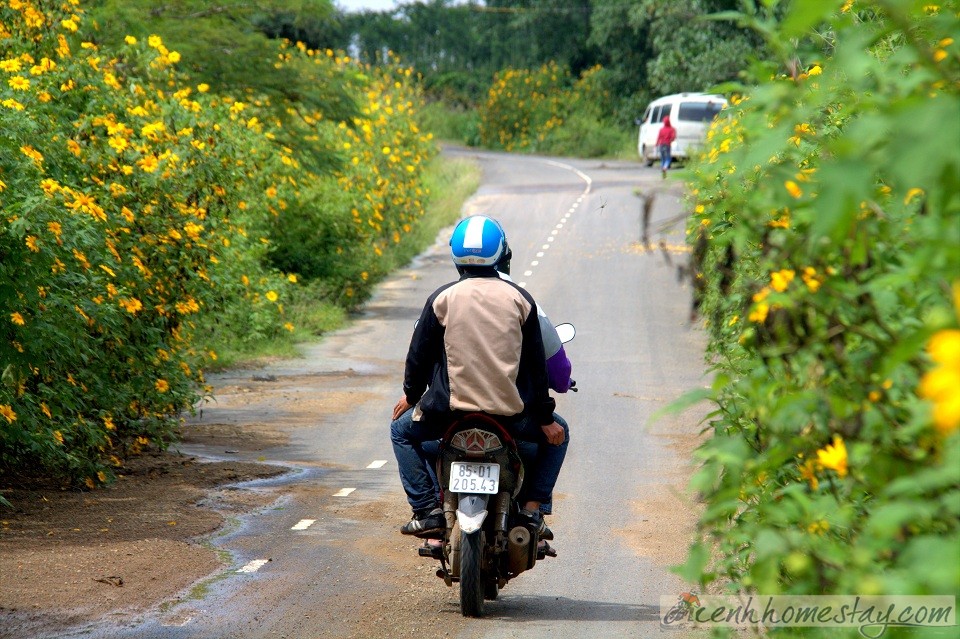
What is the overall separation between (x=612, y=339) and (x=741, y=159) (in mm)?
16529

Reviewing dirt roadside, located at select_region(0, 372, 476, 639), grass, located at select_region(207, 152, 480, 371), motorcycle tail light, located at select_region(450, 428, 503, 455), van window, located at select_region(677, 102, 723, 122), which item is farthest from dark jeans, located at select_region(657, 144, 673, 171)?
motorcycle tail light, located at select_region(450, 428, 503, 455)

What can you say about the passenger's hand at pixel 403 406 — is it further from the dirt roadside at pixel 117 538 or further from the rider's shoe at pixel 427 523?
the dirt roadside at pixel 117 538

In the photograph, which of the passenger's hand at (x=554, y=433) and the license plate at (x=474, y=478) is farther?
the passenger's hand at (x=554, y=433)

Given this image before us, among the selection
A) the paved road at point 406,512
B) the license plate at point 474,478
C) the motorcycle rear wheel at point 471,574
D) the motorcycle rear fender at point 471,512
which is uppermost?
the license plate at point 474,478

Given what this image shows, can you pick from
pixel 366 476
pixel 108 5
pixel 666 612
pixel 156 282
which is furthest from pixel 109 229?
pixel 108 5

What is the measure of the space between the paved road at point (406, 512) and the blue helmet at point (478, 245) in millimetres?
1053

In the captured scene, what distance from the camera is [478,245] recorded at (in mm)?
6258

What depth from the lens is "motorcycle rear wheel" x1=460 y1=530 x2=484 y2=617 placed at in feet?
19.9

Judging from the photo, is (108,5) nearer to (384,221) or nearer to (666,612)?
(384,221)

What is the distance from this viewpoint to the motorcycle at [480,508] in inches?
239

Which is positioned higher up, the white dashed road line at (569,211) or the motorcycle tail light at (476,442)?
the motorcycle tail light at (476,442)

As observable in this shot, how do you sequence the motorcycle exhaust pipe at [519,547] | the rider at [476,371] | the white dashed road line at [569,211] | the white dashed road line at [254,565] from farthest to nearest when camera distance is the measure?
the white dashed road line at [569,211] < the white dashed road line at [254,565] < the motorcycle exhaust pipe at [519,547] < the rider at [476,371]

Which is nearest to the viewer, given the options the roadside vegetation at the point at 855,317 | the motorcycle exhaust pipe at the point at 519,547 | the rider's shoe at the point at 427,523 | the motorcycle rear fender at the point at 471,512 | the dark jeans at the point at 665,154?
the roadside vegetation at the point at 855,317

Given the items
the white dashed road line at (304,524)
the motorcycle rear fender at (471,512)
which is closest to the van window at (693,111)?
the white dashed road line at (304,524)
